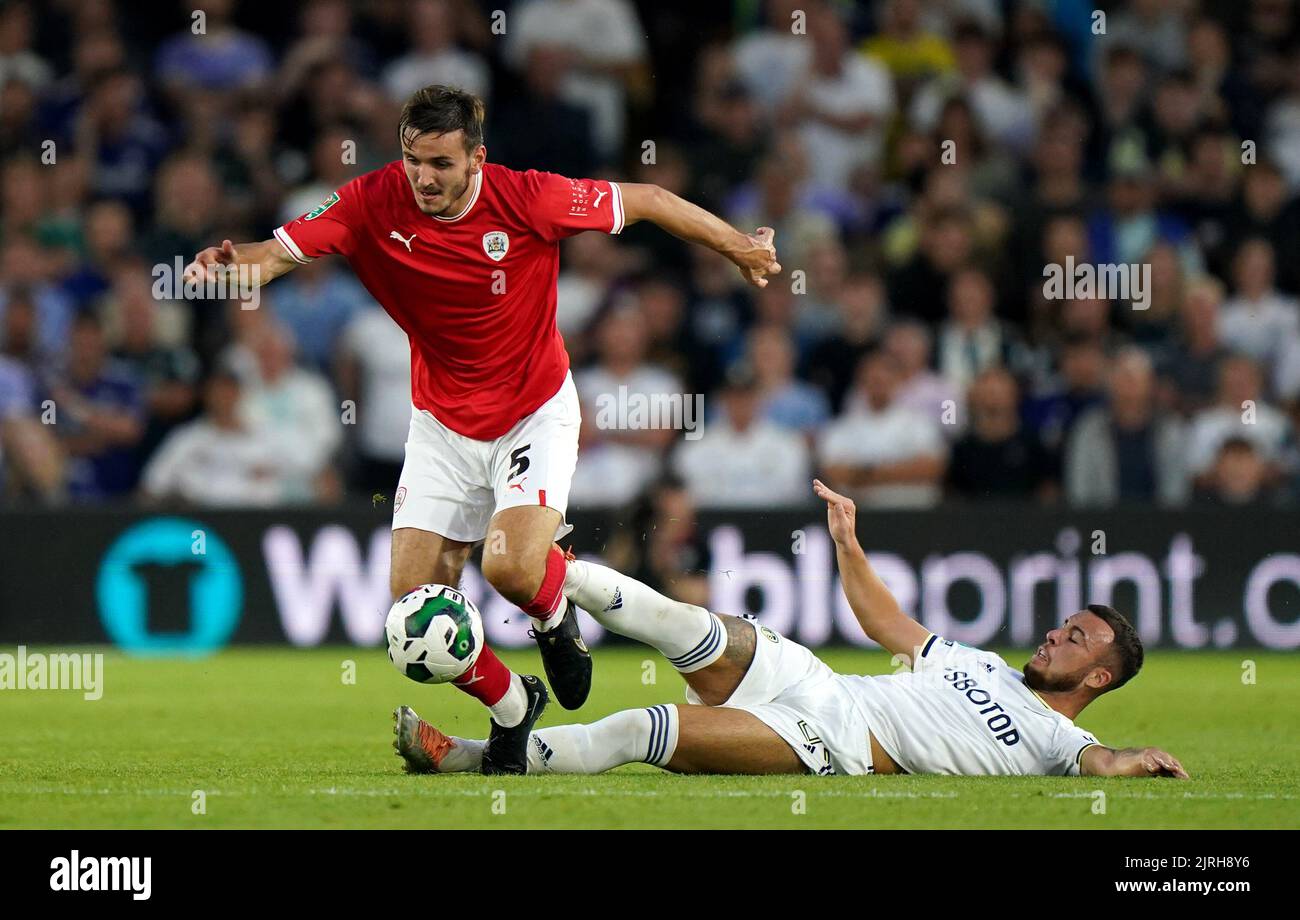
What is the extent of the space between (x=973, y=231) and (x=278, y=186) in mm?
4984

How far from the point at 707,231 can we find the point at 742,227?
719 cm

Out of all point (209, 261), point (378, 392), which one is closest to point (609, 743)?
point (209, 261)

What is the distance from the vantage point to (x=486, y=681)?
7.34m

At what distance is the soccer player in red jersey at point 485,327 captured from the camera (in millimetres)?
7469

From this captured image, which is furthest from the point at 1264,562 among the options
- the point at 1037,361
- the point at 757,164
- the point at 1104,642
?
the point at 1104,642

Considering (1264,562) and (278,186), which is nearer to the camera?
(1264,562)

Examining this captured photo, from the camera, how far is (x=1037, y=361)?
14000mm

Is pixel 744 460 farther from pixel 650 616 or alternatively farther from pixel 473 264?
pixel 650 616

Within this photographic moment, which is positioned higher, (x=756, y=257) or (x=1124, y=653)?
(x=756, y=257)

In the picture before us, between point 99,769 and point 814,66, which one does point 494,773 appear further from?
point 814,66

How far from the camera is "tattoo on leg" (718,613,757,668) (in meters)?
7.48

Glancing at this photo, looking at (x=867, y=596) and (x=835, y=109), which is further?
(x=835, y=109)

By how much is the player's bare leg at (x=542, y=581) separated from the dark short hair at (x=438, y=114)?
54.8 inches

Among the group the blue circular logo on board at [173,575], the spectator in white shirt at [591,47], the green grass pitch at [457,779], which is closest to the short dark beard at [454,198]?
the green grass pitch at [457,779]
